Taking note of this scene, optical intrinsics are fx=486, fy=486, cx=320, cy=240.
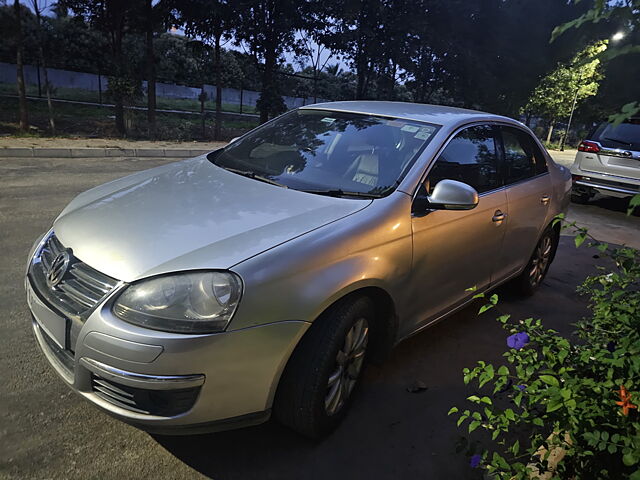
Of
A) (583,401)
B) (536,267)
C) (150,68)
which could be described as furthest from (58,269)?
(150,68)

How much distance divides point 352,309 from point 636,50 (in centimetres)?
146

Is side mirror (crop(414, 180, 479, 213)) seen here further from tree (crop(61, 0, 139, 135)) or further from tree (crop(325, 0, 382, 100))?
tree (crop(325, 0, 382, 100))

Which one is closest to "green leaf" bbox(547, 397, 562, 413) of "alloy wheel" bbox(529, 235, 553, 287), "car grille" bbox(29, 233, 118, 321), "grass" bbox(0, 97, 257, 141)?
"car grille" bbox(29, 233, 118, 321)

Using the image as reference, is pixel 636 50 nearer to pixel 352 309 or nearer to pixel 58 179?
pixel 352 309

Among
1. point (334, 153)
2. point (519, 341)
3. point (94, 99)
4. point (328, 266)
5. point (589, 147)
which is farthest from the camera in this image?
point (94, 99)

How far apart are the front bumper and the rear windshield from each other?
8.07 meters

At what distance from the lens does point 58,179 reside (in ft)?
24.1

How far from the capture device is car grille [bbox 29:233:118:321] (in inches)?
77.2

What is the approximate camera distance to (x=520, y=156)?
3873 mm

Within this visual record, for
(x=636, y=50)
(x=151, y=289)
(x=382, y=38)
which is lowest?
(x=151, y=289)

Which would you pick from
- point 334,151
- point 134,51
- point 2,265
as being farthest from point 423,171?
point 134,51

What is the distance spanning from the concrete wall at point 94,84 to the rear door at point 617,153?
1346cm

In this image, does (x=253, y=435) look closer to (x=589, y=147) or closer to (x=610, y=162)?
(x=610, y=162)

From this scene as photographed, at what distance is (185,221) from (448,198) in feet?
4.53
